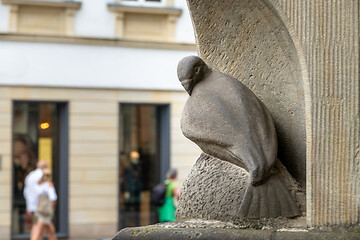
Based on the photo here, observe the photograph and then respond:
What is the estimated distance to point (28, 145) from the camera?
1822 cm

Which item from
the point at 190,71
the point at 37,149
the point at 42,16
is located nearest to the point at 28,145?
the point at 37,149

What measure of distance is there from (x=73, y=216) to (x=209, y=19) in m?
13.7

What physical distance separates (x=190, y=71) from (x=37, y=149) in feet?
46.4

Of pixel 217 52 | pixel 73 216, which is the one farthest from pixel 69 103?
pixel 217 52

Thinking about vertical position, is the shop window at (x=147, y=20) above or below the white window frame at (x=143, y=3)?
below

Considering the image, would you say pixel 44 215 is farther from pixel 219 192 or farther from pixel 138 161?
pixel 219 192

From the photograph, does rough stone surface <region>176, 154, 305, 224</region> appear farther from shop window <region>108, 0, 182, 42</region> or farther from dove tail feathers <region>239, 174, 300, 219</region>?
shop window <region>108, 0, 182, 42</region>

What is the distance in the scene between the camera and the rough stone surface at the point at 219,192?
4129 mm

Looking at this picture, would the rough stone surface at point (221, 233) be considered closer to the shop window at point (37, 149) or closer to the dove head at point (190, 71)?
the dove head at point (190, 71)

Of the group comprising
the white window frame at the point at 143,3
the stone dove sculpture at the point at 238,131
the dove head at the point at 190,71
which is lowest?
the stone dove sculpture at the point at 238,131

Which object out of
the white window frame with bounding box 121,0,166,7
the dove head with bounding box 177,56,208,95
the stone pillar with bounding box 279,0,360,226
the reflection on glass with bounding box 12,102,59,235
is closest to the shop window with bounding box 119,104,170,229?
the reflection on glass with bounding box 12,102,59,235

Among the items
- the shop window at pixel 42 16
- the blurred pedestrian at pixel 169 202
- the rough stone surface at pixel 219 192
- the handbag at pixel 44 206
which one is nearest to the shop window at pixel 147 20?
the shop window at pixel 42 16

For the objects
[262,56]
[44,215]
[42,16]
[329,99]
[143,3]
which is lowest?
[44,215]

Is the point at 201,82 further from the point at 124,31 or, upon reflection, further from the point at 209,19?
the point at 124,31
